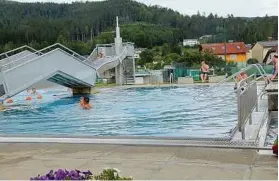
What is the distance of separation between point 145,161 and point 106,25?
8092cm

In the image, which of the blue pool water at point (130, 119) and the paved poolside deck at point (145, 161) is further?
the blue pool water at point (130, 119)

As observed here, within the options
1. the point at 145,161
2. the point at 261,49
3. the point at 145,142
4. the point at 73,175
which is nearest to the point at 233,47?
the point at 261,49

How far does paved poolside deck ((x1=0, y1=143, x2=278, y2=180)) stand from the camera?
4770 mm

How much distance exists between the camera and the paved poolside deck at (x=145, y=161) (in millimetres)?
4770

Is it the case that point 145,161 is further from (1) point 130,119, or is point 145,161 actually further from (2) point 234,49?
(2) point 234,49

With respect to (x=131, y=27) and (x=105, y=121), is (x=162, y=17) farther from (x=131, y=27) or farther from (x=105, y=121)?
(x=105, y=121)

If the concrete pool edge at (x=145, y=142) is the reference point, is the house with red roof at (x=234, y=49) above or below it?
below

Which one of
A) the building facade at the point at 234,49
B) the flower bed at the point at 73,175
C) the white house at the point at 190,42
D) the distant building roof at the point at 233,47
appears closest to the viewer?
the flower bed at the point at 73,175

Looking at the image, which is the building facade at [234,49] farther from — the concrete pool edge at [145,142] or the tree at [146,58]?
the concrete pool edge at [145,142]

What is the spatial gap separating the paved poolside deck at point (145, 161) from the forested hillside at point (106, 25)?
43.0m

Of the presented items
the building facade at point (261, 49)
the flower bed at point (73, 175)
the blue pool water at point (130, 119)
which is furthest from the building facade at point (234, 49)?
the flower bed at point (73, 175)

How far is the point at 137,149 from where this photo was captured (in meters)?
6.28

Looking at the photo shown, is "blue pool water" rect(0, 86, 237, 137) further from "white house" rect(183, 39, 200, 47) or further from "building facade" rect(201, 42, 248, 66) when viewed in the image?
"white house" rect(183, 39, 200, 47)

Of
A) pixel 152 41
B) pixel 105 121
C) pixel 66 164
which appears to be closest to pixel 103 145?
pixel 66 164
